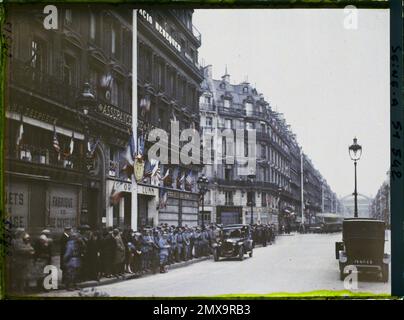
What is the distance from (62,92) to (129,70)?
0.88 meters

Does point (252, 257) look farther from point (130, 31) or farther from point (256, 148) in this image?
point (130, 31)

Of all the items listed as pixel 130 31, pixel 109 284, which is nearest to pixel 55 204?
pixel 109 284

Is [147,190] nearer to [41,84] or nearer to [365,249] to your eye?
[41,84]

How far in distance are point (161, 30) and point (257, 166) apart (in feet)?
6.89

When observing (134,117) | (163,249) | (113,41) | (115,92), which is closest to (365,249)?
(163,249)

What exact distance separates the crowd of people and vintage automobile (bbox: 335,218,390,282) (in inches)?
35.7

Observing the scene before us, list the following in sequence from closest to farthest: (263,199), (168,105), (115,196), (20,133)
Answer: (20,133) < (115,196) < (263,199) < (168,105)

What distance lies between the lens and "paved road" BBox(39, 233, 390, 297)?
5766 mm

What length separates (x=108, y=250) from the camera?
589 cm

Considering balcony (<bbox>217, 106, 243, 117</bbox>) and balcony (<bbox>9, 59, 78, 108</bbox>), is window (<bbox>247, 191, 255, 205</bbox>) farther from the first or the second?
balcony (<bbox>9, 59, 78, 108</bbox>)

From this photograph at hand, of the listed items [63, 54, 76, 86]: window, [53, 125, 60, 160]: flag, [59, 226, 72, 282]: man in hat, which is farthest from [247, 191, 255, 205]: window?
[63, 54, 76, 86]: window

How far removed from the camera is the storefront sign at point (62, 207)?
19.1 feet

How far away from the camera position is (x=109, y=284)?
229 inches

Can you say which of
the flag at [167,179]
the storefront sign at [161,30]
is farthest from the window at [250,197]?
the storefront sign at [161,30]
